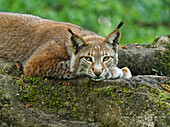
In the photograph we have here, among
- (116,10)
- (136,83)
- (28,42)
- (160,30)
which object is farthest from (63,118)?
(160,30)

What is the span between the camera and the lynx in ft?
12.9

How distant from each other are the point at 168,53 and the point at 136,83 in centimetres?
178

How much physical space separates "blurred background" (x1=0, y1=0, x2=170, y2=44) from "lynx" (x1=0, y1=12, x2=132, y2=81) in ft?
13.6

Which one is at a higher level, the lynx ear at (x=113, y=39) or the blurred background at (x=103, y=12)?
the blurred background at (x=103, y=12)

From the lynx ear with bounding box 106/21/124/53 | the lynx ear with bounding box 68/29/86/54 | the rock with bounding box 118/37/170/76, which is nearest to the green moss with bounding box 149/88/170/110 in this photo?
the lynx ear with bounding box 106/21/124/53

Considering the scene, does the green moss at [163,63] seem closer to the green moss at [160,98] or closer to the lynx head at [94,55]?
the lynx head at [94,55]

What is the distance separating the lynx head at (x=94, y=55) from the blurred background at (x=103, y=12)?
15.4 feet

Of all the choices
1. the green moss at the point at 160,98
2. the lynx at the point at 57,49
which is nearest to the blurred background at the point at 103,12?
the lynx at the point at 57,49

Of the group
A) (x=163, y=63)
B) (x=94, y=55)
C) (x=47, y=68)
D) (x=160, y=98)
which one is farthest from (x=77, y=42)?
(x=163, y=63)

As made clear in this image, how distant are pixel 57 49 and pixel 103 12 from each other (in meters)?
6.55

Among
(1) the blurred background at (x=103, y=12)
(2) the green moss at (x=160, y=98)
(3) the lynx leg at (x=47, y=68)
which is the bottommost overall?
(2) the green moss at (x=160, y=98)

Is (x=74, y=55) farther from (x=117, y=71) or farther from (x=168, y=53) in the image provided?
(x=168, y=53)

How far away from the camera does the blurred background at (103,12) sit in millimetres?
9664

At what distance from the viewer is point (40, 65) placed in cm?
421
